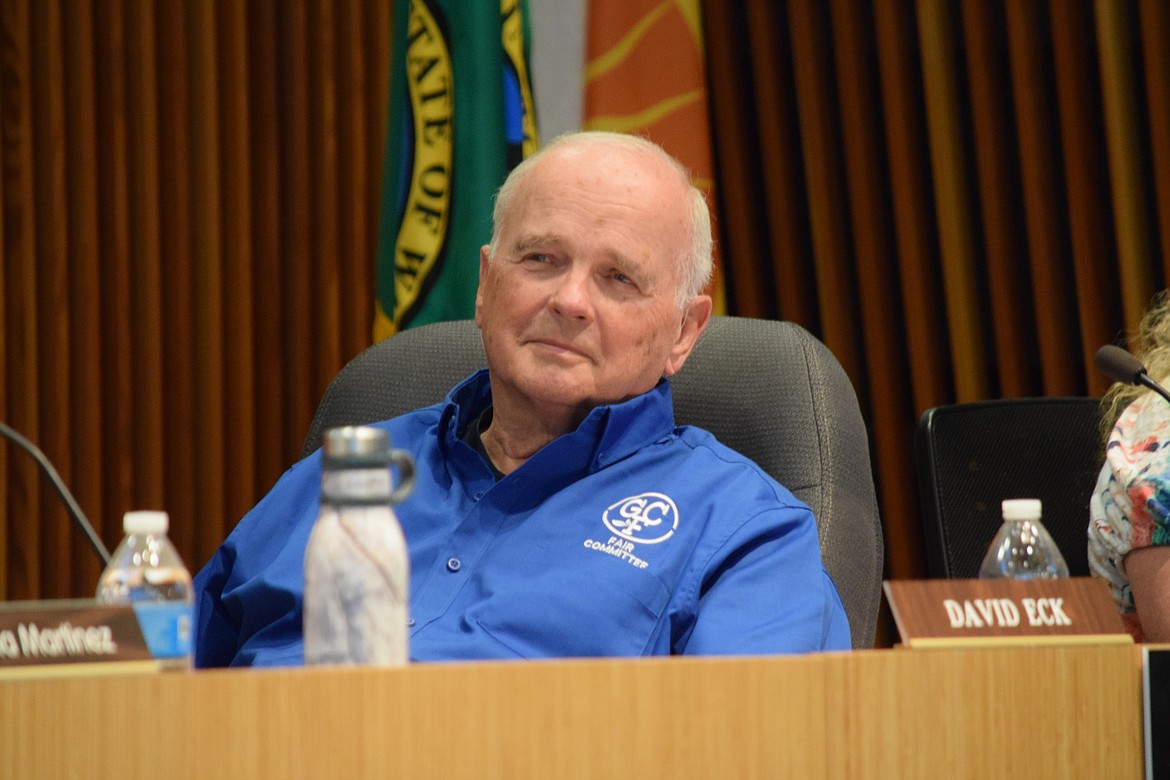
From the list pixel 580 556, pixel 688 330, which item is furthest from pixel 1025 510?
pixel 688 330

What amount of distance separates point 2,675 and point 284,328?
2430mm

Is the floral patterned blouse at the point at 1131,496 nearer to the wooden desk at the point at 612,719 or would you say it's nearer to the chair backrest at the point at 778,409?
the chair backrest at the point at 778,409

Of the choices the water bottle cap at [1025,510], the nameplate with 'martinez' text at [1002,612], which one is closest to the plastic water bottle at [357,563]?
the nameplate with 'martinez' text at [1002,612]

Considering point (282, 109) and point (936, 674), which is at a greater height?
point (282, 109)

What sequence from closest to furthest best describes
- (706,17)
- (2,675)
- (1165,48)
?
(2,675)
(1165,48)
(706,17)

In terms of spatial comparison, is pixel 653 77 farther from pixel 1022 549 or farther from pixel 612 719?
pixel 612 719

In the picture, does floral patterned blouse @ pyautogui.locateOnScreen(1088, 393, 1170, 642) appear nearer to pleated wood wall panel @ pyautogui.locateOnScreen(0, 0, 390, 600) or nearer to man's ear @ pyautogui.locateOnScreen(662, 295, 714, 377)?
man's ear @ pyautogui.locateOnScreen(662, 295, 714, 377)

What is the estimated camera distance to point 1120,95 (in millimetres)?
2586

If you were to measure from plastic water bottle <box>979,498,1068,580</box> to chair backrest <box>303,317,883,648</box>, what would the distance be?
0.16m

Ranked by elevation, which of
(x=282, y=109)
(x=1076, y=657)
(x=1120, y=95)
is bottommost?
(x=1076, y=657)

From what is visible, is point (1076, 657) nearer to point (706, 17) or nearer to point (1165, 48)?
point (1165, 48)

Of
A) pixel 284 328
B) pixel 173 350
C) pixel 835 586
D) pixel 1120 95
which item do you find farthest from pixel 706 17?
pixel 835 586

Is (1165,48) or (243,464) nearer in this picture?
(1165,48)

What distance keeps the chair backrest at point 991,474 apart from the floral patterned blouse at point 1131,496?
22cm
